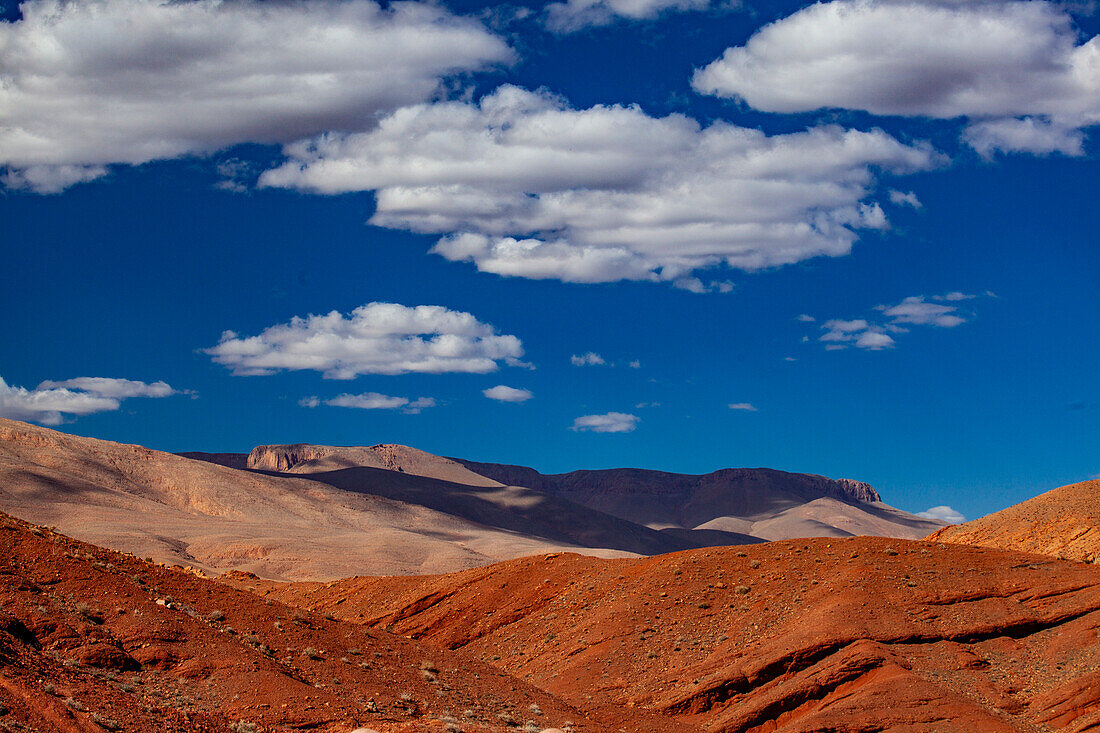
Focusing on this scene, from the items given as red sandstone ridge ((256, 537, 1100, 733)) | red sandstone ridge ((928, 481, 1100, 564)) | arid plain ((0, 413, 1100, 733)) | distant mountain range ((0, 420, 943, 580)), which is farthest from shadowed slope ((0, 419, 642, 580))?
red sandstone ridge ((928, 481, 1100, 564))

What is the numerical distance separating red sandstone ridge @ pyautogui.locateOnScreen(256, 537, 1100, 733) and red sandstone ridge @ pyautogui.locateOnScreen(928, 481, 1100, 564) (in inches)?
661

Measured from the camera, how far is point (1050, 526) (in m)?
56.1

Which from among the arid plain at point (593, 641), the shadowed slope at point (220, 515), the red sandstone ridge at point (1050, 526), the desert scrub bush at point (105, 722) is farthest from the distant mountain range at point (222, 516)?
the desert scrub bush at point (105, 722)

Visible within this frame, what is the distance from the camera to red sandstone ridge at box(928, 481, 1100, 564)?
172 ft

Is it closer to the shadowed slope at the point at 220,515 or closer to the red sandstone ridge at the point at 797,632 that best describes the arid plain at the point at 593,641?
the red sandstone ridge at the point at 797,632

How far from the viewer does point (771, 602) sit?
1396 inches

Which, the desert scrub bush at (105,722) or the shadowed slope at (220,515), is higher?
the shadowed slope at (220,515)

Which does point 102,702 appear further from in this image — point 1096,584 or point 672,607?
point 1096,584

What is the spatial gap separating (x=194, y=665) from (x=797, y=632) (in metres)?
19.6

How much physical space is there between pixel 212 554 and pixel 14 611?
320ft

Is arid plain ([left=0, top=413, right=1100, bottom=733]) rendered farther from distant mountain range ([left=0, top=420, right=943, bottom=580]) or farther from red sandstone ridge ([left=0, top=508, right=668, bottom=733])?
distant mountain range ([left=0, top=420, right=943, bottom=580])

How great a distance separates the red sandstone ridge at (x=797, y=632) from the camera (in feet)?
93.0

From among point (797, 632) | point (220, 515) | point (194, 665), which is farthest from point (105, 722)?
point (220, 515)

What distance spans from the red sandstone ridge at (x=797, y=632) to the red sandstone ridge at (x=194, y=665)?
661 centimetres
